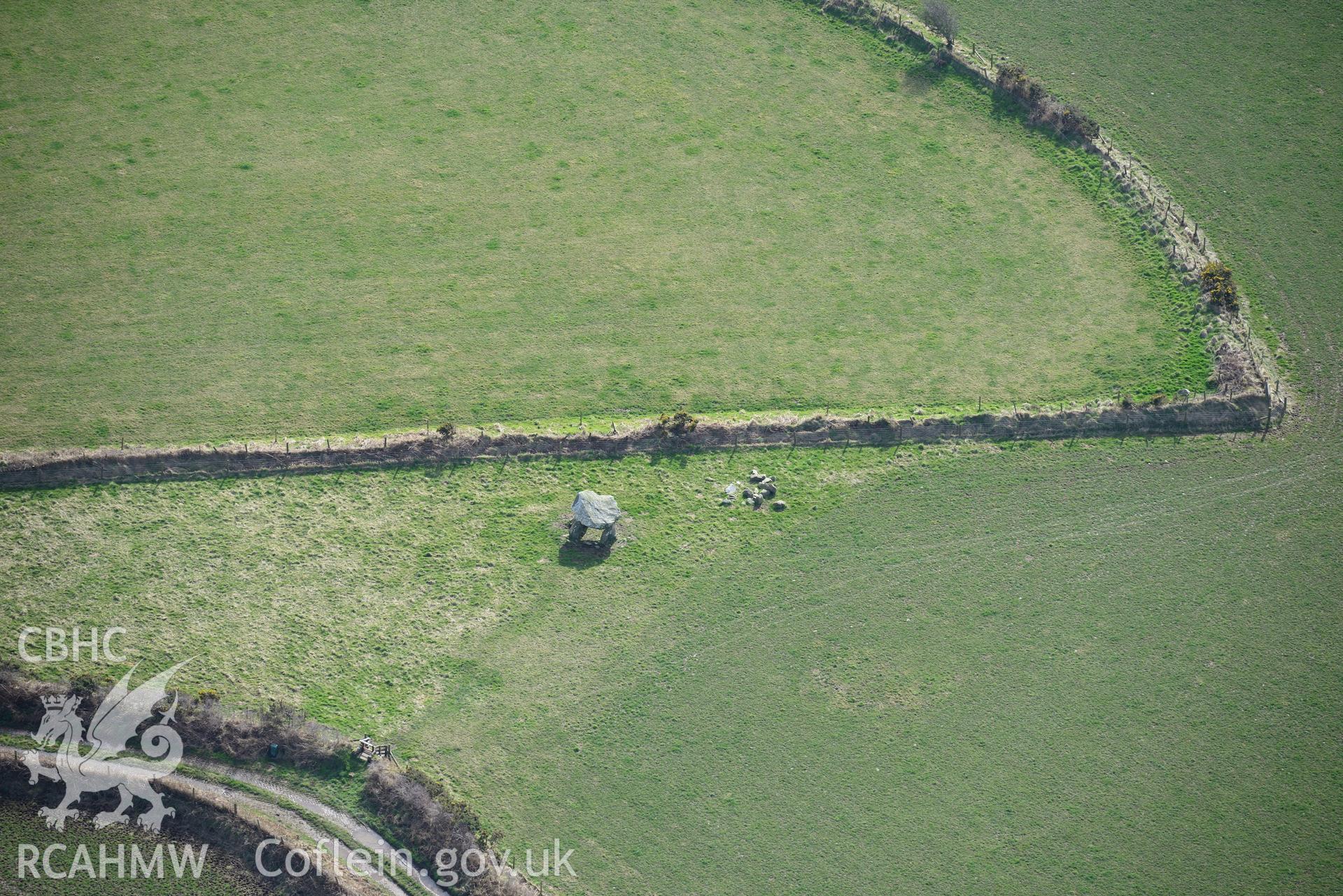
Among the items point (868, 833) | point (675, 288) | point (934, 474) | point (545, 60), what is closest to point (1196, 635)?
point (934, 474)

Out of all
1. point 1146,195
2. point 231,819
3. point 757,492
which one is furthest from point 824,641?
point 1146,195

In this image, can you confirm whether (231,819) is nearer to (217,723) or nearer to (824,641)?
(217,723)

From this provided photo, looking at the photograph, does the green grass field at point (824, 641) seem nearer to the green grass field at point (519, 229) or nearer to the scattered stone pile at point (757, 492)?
the scattered stone pile at point (757, 492)

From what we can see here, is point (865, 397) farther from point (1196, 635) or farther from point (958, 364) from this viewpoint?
point (1196, 635)

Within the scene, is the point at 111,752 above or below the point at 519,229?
below

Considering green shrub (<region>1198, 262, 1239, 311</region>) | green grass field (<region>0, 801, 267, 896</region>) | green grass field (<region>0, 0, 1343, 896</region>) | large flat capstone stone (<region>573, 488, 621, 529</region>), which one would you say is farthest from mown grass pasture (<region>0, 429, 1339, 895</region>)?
green shrub (<region>1198, 262, 1239, 311</region>)

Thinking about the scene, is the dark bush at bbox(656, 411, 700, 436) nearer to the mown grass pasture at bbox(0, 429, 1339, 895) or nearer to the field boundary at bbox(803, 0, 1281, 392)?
the mown grass pasture at bbox(0, 429, 1339, 895)
